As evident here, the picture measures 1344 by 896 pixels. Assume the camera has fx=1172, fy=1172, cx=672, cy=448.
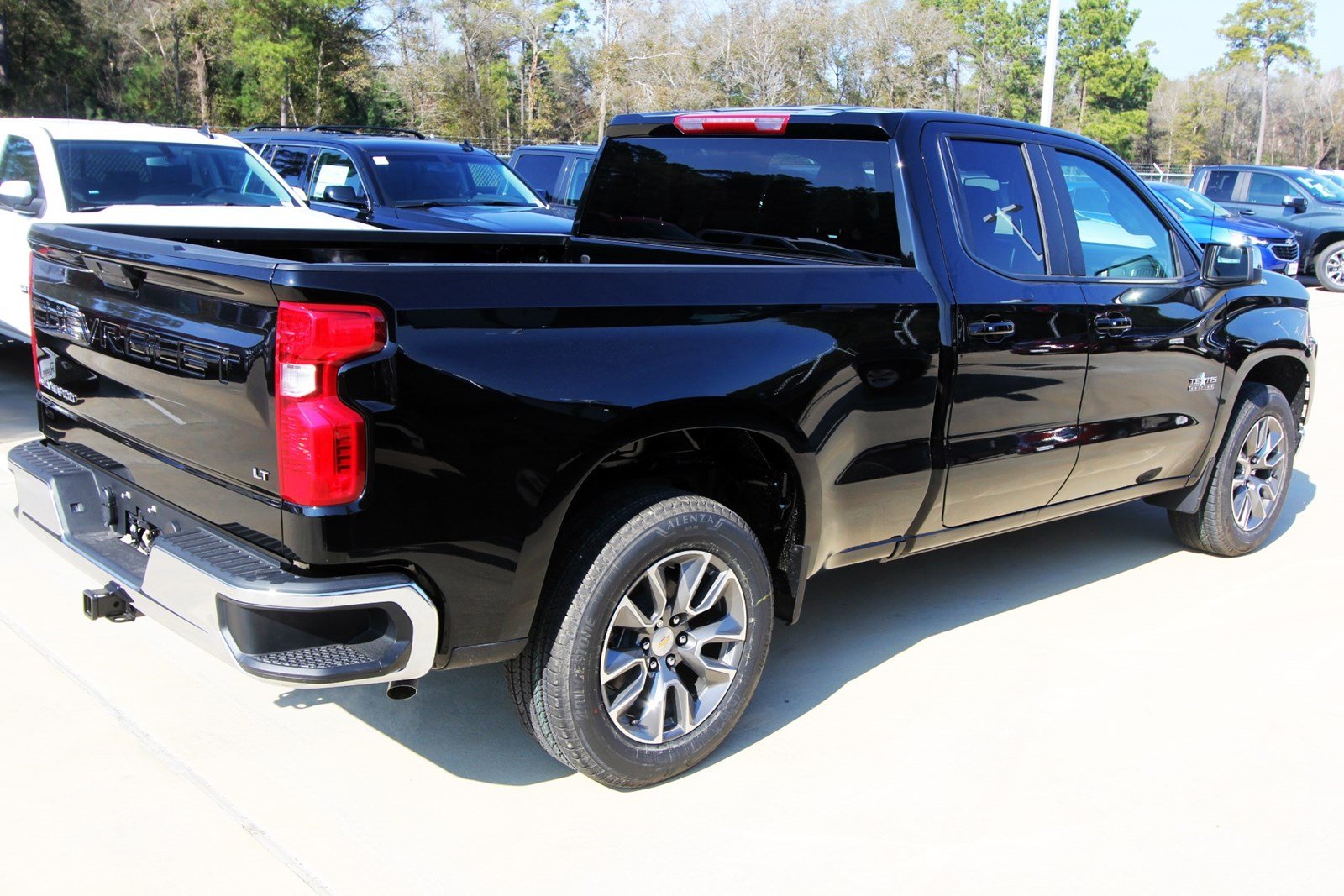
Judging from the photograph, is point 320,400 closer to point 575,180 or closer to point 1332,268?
point 575,180

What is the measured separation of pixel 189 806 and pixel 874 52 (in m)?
53.8

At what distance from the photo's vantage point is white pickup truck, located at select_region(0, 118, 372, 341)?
7672 mm

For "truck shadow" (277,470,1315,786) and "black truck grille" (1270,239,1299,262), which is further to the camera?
"black truck grille" (1270,239,1299,262)

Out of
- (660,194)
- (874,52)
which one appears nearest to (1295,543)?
(660,194)

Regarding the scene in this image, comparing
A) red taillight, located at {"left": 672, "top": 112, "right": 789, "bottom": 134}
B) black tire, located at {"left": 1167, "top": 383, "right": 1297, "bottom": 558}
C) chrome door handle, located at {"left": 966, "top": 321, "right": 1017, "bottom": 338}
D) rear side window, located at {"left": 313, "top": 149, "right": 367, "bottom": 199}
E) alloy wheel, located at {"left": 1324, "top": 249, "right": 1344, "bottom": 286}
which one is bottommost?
alloy wheel, located at {"left": 1324, "top": 249, "right": 1344, "bottom": 286}

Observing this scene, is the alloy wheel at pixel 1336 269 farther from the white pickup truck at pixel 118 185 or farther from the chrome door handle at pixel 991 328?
the chrome door handle at pixel 991 328

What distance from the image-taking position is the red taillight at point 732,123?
4191 mm

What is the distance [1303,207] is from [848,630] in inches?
650

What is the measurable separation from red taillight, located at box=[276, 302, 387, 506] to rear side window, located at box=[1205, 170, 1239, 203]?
63.1 feet

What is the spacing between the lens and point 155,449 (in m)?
3.15

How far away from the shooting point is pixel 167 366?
2980 millimetres

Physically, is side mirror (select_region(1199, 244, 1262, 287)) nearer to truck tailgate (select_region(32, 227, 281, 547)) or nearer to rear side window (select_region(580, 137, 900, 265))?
rear side window (select_region(580, 137, 900, 265))

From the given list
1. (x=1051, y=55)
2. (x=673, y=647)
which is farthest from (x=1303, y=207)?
(x=673, y=647)

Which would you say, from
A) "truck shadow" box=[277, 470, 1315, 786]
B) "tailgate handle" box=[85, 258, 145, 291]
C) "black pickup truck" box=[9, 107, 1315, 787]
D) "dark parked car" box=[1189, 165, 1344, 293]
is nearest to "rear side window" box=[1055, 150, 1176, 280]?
"black pickup truck" box=[9, 107, 1315, 787]
